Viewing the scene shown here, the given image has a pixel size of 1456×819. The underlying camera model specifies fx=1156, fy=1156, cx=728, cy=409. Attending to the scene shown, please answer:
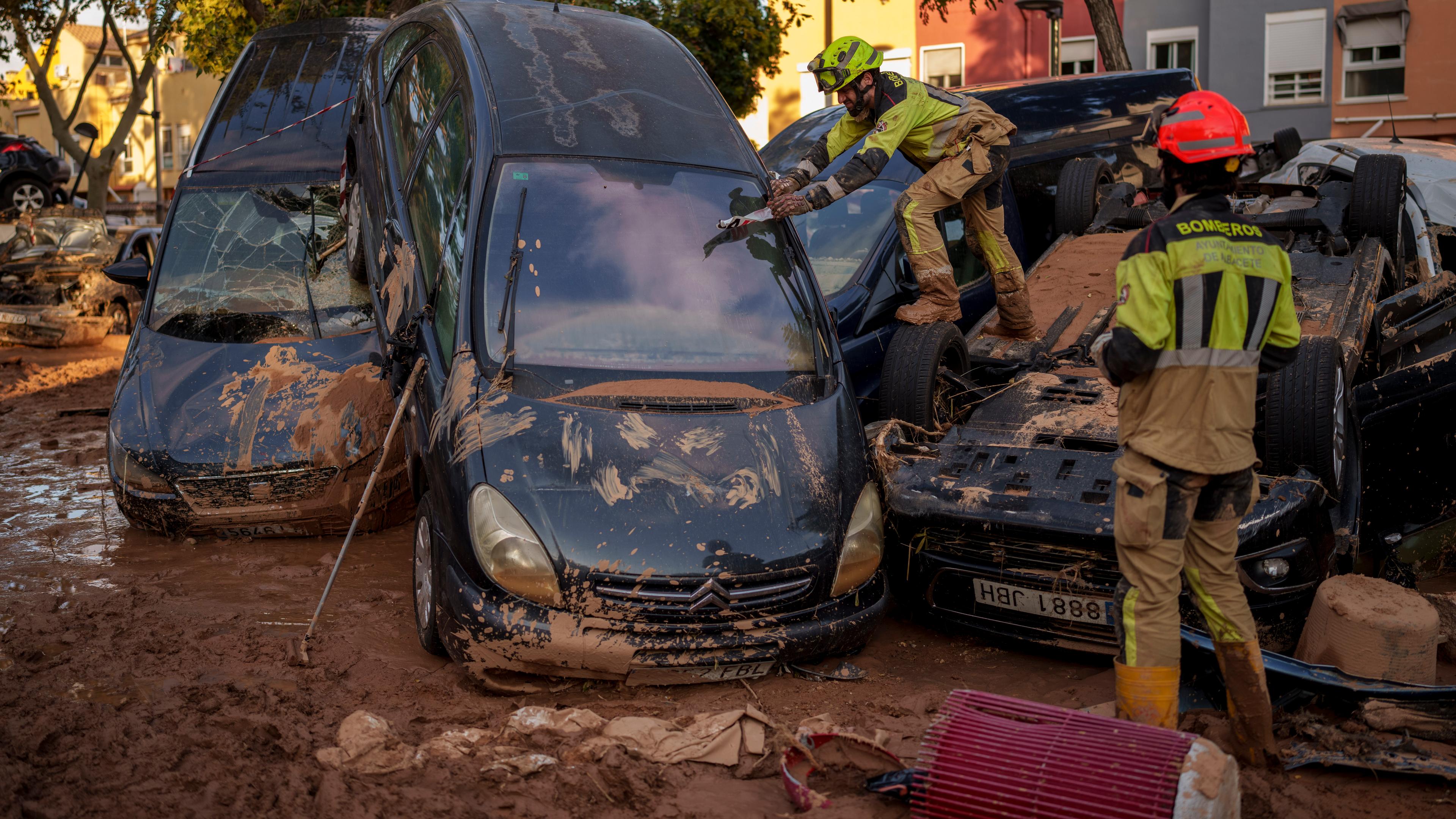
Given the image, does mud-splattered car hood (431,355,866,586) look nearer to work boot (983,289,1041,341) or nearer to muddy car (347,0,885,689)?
muddy car (347,0,885,689)

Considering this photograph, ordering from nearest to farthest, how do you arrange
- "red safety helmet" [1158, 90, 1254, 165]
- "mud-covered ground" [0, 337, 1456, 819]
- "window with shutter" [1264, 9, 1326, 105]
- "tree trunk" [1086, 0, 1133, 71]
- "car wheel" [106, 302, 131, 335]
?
1. "mud-covered ground" [0, 337, 1456, 819]
2. "red safety helmet" [1158, 90, 1254, 165]
3. "tree trunk" [1086, 0, 1133, 71]
4. "car wheel" [106, 302, 131, 335]
5. "window with shutter" [1264, 9, 1326, 105]

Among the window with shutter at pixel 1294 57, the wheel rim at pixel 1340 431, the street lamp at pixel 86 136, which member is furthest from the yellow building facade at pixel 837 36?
the wheel rim at pixel 1340 431

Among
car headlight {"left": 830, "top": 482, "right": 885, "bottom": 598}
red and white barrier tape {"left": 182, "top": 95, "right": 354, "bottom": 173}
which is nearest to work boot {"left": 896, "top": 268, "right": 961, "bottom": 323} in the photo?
car headlight {"left": 830, "top": 482, "right": 885, "bottom": 598}

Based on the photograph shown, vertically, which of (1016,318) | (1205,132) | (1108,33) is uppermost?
(1108,33)

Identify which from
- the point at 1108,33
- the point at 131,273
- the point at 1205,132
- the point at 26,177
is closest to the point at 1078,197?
the point at 1205,132

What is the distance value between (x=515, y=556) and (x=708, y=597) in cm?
66

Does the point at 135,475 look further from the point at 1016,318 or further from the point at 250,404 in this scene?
the point at 1016,318

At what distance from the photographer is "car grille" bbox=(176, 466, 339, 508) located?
5.57 m

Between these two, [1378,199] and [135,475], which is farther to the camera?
[1378,199]

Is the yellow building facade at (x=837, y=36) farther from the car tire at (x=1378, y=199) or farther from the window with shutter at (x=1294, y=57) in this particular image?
the car tire at (x=1378, y=199)

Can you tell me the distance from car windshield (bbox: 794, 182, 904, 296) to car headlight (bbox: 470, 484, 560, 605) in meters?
2.98

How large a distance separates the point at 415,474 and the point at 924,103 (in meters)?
3.40

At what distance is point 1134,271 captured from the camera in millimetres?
3449

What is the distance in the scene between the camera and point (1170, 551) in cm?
354
